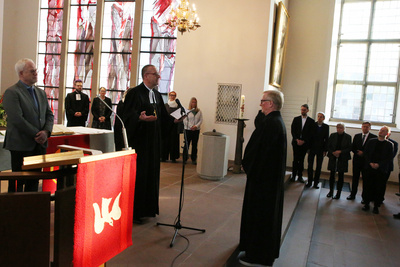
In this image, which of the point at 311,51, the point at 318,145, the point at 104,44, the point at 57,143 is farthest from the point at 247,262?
the point at 104,44

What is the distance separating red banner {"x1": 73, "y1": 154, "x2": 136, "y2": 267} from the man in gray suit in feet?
5.25

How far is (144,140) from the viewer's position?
12.0 ft

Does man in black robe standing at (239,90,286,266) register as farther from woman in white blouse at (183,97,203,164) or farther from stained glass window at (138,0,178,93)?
stained glass window at (138,0,178,93)

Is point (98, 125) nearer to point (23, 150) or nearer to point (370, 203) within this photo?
point (23, 150)

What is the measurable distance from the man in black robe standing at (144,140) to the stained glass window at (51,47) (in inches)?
319

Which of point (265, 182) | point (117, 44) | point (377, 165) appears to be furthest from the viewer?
point (117, 44)

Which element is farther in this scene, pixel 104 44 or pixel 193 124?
pixel 104 44

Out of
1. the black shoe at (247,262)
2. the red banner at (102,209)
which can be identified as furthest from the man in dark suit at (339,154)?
the red banner at (102,209)

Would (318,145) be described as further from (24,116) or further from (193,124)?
(24,116)

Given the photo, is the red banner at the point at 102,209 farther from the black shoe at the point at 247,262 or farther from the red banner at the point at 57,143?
the red banner at the point at 57,143

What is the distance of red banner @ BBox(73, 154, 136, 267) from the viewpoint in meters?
1.66

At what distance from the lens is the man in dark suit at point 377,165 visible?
5602 mm

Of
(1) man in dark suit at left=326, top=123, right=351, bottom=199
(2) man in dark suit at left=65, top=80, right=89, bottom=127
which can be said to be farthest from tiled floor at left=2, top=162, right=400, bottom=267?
(2) man in dark suit at left=65, top=80, right=89, bottom=127

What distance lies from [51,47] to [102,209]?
10509 millimetres
